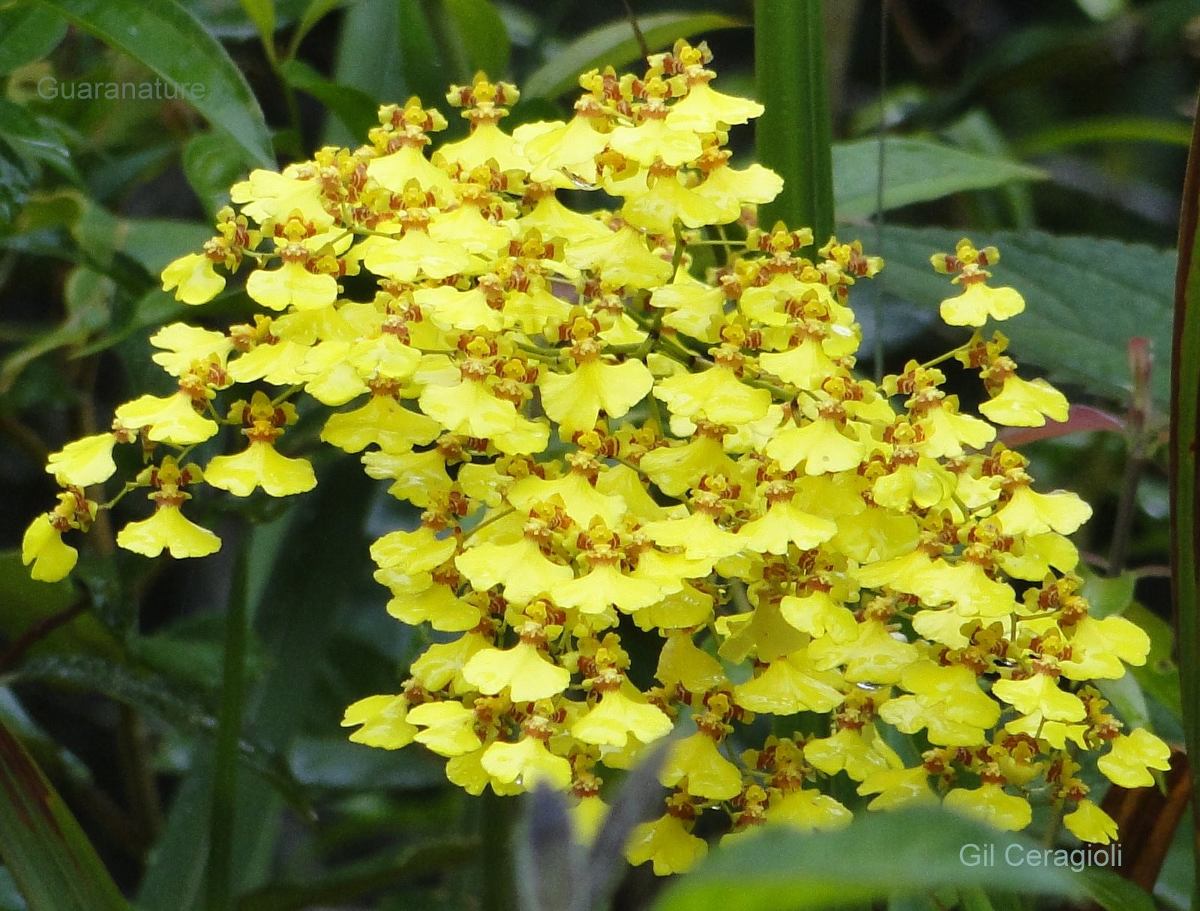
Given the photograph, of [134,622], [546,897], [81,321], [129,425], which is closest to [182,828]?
[134,622]

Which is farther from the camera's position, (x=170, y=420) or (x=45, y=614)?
(x=45, y=614)

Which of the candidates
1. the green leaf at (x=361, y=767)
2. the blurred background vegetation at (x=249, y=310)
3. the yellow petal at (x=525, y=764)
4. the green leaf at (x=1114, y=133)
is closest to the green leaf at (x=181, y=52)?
the blurred background vegetation at (x=249, y=310)

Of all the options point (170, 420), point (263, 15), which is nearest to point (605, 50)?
point (263, 15)

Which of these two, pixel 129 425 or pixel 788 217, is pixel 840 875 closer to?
pixel 129 425

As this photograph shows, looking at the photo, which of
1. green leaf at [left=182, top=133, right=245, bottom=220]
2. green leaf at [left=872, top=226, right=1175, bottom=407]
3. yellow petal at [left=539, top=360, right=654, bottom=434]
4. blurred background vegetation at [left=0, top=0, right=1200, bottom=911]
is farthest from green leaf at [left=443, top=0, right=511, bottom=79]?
yellow petal at [left=539, top=360, right=654, bottom=434]

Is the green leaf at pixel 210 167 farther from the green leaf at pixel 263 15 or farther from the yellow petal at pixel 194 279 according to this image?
the yellow petal at pixel 194 279

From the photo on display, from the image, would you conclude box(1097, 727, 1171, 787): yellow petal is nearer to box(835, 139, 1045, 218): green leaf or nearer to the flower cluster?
the flower cluster

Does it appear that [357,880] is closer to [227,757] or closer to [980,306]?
[227,757]
